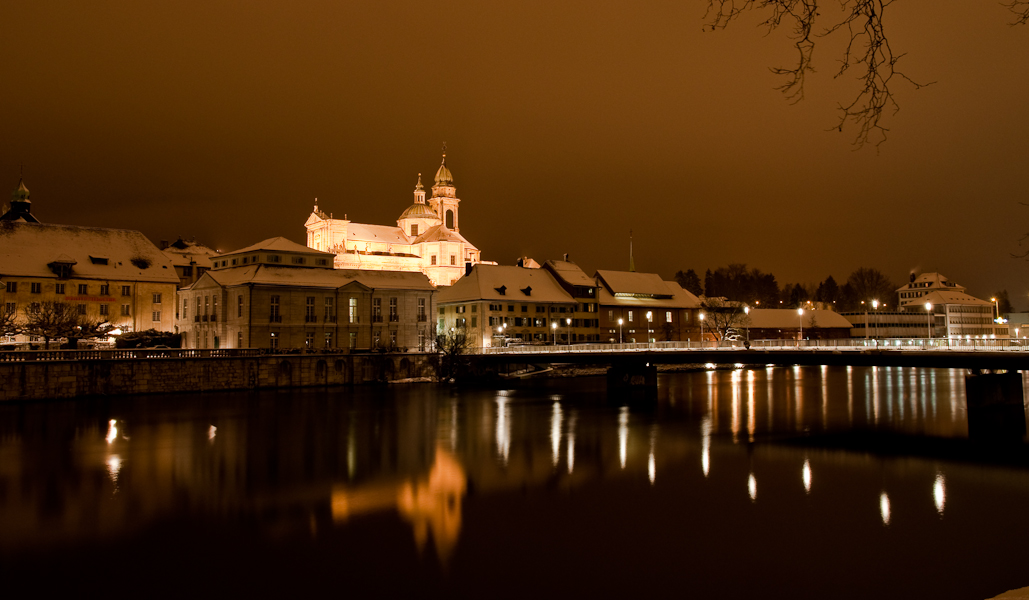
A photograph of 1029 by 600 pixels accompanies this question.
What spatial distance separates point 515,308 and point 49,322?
5137 cm

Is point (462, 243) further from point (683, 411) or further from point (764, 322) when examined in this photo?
point (683, 411)

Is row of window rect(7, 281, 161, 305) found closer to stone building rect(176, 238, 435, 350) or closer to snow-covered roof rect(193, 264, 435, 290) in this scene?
stone building rect(176, 238, 435, 350)

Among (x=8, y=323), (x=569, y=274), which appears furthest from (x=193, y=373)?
(x=569, y=274)

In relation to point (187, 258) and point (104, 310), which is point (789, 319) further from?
point (104, 310)

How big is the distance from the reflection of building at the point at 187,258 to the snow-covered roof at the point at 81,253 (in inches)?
491

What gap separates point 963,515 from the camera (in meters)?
22.8

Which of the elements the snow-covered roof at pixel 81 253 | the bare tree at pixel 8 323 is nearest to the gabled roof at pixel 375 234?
the snow-covered roof at pixel 81 253

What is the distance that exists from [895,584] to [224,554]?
16.7 metres

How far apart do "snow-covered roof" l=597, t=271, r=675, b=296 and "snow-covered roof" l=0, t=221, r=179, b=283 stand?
191ft

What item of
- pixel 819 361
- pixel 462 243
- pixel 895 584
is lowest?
pixel 895 584

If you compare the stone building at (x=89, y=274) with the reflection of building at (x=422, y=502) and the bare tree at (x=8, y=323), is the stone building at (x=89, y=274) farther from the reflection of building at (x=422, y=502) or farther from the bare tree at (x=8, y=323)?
the reflection of building at (x=422, y=502)

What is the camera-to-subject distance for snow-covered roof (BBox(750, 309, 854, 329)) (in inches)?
4827

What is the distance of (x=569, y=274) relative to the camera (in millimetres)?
106062

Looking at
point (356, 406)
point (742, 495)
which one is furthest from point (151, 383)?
point (742, 495)
